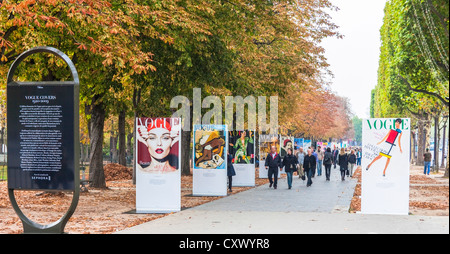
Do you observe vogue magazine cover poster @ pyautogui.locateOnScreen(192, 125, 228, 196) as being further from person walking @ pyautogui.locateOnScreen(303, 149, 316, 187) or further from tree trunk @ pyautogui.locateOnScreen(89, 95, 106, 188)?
person walking @ pyautogui.locateOnScreen(303, 149, 316, 187)

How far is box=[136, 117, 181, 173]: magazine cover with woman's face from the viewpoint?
50.4 ft

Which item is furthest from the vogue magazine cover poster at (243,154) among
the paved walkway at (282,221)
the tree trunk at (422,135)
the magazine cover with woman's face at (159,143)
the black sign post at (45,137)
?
the tree trunk at (422,135)

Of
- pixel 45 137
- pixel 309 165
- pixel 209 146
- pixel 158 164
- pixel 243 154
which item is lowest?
pixel 309 165

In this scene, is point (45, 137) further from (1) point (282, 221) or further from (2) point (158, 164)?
(2) point (158, 164)

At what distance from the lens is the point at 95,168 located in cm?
2381

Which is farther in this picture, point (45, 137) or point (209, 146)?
point (209, 146)

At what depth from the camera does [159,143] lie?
607 inches

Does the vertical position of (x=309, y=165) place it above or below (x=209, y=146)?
below

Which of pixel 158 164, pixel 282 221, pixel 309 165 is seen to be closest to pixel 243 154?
pixel 309 165

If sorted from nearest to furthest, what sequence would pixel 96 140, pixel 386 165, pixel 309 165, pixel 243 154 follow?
pixel 386 165
pixel 96 140
pixel 243 154
pixel 309 165

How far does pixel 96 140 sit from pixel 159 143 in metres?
8.49

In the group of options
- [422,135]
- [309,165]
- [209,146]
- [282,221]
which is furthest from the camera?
[422,135]

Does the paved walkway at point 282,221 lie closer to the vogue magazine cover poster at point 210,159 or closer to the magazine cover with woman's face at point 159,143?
the magazine cover with woman's face at point 159,143

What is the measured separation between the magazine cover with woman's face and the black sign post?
5816mm
